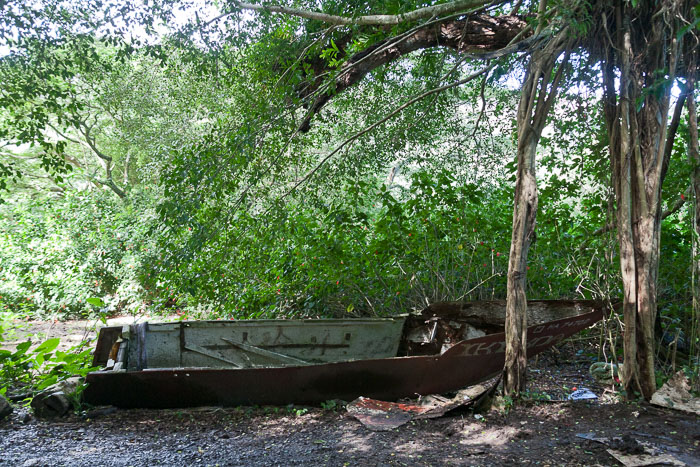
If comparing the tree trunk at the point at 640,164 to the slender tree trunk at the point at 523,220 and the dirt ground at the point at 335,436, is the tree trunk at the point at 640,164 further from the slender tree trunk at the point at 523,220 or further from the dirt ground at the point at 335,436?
the slender tree trunk at the point at 523,220

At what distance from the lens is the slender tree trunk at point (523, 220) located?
14.3 feet

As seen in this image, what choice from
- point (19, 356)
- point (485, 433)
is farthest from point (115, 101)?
point (485, 433)

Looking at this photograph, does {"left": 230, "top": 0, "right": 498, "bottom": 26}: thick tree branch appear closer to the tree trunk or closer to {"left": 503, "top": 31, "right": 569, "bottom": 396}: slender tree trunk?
{"left": 503, "top": 31, "right": 569, "bottom": 396}: slender tree trunk

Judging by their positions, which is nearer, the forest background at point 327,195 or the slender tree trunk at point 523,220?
the slender tree trunk at point 523,220

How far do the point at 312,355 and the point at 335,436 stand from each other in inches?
76.7

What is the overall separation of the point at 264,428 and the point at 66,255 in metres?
7.56

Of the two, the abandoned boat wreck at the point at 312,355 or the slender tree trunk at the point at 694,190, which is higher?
the slender tree trunk at the point at 694,190

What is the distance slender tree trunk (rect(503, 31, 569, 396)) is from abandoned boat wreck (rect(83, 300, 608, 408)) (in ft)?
1.60

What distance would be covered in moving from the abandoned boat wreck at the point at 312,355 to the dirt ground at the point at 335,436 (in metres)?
0.19

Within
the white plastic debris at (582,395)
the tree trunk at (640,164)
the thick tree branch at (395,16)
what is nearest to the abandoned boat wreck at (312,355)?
the white plastic debris at (582,395)

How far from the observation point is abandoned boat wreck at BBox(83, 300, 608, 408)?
478cm

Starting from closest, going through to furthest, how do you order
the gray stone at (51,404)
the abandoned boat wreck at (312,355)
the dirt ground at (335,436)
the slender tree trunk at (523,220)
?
the dirt ground at (335,436)
the slender tree trunk at (523,220)
the gray stone at (51,404)
the abandoned boat wreck at (312,355)

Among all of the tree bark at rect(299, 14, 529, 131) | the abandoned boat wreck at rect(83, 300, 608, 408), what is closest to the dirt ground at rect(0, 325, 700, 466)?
the abandoned boat wreck at rect(83, 300, 608, 408)

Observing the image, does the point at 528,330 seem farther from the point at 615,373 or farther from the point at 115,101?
the point at 115,101
